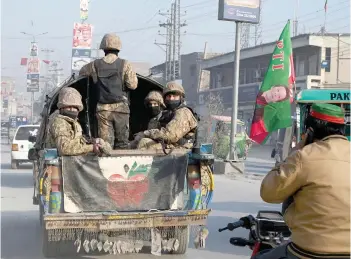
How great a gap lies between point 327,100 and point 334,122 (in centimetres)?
703

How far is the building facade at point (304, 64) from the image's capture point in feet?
125

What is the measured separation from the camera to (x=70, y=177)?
6.98 meters

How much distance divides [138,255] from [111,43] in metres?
2.69

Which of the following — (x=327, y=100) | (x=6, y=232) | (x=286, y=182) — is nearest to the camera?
(x=286, y=182)

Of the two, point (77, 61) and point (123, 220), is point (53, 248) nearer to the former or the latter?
point (123, 220)

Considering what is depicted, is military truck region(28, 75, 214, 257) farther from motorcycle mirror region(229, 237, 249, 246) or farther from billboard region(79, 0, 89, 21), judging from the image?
billboard region(79, 0, 89, 21)

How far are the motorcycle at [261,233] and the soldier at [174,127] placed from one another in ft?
11.3

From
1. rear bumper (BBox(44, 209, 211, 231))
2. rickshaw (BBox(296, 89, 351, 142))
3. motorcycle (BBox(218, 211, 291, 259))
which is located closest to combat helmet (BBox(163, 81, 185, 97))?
rear bumper (BBox(44, 209, 211, 231))

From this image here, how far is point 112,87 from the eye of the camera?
26.7ft

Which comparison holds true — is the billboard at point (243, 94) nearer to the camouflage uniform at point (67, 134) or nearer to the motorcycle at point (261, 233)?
the camouflage uniform at point (67, 134)

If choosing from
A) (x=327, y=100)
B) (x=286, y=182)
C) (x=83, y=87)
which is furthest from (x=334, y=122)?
(x=327, y=100)

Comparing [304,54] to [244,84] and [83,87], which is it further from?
[83,87]

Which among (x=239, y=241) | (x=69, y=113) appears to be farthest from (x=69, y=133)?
(x=239, y=241)

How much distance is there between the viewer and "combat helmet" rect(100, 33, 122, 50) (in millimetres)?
8156
